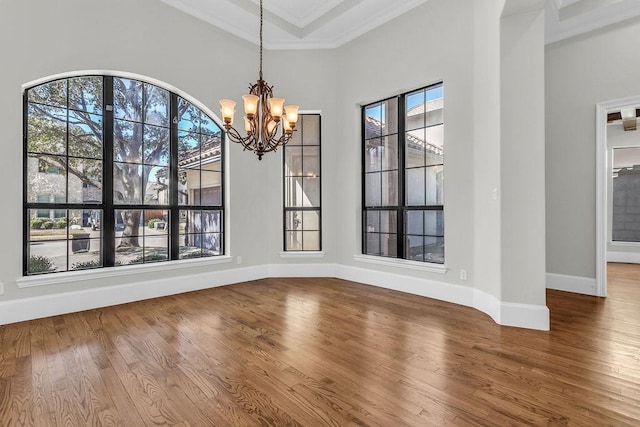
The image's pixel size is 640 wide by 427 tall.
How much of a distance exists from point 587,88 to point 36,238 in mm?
7118

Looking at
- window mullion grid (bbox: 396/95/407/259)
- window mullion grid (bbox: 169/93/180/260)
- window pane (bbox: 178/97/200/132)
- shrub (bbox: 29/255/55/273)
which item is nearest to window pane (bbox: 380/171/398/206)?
window mullion grid (bbox: 396/95/407/259)

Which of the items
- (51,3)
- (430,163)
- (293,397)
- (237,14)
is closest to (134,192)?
(51,3)

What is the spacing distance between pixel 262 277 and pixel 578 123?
5.22m

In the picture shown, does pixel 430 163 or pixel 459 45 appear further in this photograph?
pixel 430 163

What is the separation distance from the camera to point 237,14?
4.48 metres

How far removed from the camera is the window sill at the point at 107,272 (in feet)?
10.5

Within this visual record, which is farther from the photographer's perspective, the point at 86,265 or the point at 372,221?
the point at 372,221

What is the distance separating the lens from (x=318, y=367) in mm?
2234

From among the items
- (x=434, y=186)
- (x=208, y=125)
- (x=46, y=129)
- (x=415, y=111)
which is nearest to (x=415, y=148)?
(x=415, y=111)

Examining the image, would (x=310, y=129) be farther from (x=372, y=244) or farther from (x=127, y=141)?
(x=127, y=141)

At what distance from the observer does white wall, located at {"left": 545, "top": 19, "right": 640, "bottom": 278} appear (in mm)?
3994

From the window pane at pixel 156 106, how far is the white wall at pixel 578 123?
18.2 ft

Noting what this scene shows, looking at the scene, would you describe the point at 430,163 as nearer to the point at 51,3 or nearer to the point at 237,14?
the point at 237,14

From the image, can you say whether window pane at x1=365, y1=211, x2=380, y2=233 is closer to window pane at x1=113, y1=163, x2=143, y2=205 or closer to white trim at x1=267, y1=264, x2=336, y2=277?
white trim at x1=267, y1=264, x2=336, y2=277
